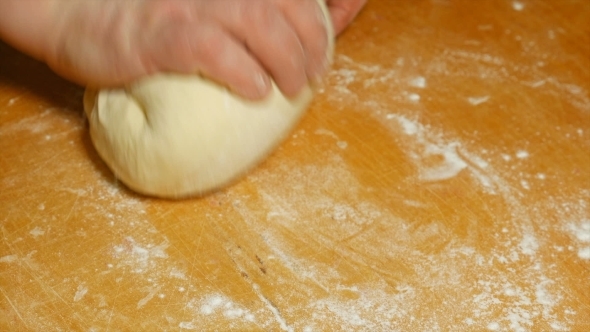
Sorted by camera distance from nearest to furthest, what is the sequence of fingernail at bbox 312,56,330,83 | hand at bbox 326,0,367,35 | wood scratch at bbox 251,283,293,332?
wood scratch at bbox 251,283,293,332
fingernail at bbox 312,56,330,83
hand at bbox 326,0,367,35

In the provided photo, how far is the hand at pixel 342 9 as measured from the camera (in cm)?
128

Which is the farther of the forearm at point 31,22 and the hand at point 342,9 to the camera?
the hand at point 342,9

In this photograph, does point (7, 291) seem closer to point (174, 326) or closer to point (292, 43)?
point (174, 326)

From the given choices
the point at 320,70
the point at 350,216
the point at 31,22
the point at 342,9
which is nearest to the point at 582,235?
the point at 350,216

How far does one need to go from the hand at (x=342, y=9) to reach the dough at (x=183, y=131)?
0.99ft

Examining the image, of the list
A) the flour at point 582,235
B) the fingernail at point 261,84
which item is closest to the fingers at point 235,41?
the fingernail at point 261,84

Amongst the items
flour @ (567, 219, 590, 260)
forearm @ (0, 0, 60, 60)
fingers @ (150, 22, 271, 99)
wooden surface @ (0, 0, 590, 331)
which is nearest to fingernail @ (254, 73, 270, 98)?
fingers @ (150, 22, 271, 99)

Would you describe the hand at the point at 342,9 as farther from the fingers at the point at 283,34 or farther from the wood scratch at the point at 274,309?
the wood scratch at the point at 274,309

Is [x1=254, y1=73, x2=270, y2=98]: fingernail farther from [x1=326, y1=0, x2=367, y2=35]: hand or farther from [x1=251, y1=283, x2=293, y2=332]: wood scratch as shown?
[x1=326, y1=0, x2=367, y2=35]: hand

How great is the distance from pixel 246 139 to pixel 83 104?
34 centimetres

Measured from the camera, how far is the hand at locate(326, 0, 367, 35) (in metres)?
1.28

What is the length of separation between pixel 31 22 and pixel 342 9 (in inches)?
21.9

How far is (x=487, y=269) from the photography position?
98 cm

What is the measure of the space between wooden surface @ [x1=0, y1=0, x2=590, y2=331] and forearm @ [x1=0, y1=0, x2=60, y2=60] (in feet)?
0.59
